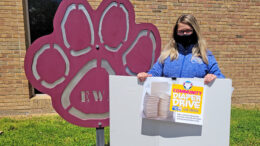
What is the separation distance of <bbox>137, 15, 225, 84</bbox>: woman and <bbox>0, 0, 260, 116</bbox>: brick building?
101 inches

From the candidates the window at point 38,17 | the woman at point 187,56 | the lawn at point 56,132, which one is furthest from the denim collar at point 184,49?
the window at point 38,17

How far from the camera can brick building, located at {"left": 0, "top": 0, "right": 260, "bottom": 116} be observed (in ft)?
12.2

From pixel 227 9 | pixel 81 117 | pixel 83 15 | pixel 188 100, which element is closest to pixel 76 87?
pixel 81 117

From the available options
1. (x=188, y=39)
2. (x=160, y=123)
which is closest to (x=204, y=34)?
(x=188, y=39)

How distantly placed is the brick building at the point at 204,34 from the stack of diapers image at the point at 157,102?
2.86 metres

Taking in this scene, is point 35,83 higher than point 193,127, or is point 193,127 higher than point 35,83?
point 35,83

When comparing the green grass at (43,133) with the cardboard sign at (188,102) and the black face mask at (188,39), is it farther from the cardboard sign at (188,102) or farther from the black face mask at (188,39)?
the black face mask at (188,39)

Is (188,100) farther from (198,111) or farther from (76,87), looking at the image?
(76,87)

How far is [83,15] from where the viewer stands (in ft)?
5.82

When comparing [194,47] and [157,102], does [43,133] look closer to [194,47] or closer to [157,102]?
[157,102]

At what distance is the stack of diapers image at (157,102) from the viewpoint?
1.47m

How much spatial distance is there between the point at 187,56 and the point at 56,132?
269cm

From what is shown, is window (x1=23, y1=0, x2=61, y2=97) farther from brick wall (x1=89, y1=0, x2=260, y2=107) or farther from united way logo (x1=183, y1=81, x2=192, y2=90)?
united way logo (x1=183, y1=81, x2=192, y2=90)

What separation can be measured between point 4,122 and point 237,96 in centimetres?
534
